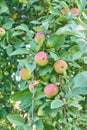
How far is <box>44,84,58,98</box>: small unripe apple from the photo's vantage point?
1.11 meters

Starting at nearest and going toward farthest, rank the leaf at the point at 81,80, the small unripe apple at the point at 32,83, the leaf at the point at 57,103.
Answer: the leaf at the point at 81,80
the leaf at the point at 57,103
the small unripe apple at the point at 32,83

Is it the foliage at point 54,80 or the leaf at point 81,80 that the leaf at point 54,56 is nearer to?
the foliage at point 54,80

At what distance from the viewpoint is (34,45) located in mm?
1224

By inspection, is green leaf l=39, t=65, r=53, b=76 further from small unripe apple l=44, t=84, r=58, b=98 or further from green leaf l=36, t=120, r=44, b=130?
green leaf l=36, t=120, r=44, b=130

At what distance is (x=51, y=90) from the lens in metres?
1.10

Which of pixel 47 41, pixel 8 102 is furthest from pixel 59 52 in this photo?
pixel 8 102

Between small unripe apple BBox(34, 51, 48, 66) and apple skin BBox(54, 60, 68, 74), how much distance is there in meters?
0.04

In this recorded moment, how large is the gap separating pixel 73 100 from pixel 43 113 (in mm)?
106

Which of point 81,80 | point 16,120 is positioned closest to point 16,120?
point 16,120

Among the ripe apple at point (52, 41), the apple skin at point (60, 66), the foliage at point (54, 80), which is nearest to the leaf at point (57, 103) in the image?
the foliage at point (54, 80)

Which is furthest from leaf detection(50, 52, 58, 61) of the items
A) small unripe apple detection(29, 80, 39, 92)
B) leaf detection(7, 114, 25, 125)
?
leaf detection(7, 114, 25, 125)

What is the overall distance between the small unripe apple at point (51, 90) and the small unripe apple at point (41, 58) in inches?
3.0

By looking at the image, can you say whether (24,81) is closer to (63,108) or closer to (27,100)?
(27,100)

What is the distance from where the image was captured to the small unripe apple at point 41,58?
1.13 m
